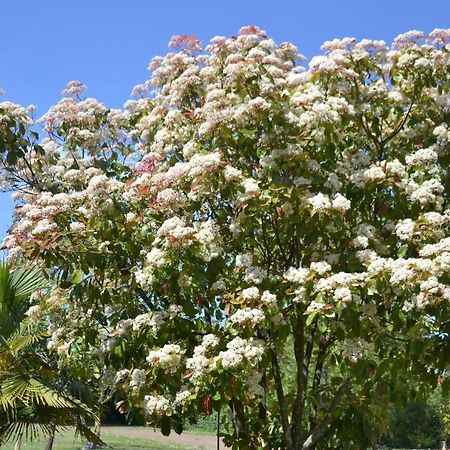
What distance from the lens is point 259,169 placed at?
6.21 metres

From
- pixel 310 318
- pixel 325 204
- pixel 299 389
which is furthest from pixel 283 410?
pixel 325 204

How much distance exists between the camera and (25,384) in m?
6.77

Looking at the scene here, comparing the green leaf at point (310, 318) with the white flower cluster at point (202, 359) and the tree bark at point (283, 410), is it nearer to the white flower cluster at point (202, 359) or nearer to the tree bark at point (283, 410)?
the white flower cluster at point (202, 359)

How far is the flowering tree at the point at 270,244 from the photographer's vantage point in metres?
5.33

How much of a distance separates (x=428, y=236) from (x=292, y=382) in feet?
23.3

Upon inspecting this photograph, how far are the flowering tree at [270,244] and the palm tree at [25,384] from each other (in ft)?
1.41

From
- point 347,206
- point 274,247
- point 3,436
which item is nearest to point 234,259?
point 274,247

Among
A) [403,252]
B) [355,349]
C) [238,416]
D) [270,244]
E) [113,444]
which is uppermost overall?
[270,244]

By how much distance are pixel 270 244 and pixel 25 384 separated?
2764 mm

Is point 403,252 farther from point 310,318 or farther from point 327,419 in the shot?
point 327,419

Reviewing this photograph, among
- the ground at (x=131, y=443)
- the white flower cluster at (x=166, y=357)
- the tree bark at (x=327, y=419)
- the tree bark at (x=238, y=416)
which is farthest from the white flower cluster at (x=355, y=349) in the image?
the ground at (x=131, y=443)

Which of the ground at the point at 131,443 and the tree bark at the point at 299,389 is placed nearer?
the tree bark at the point at 299,389

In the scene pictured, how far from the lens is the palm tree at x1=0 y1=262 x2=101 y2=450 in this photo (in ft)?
21.9

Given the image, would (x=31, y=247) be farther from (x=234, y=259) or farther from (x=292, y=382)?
(x=292, y=382)
